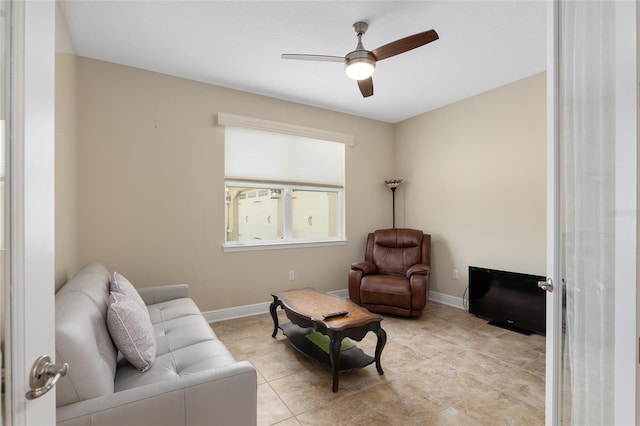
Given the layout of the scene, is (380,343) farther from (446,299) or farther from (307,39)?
(307,39)

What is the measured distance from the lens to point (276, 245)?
152 inches

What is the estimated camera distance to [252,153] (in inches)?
148

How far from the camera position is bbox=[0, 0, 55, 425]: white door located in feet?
1.96

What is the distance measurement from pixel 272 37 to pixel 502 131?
2754 mm

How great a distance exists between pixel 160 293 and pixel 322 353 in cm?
153

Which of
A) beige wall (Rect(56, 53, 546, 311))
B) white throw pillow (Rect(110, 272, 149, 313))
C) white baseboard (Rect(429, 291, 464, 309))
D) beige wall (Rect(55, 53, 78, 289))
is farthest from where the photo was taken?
white baseboard (Rect(429, 291, 464, 309))

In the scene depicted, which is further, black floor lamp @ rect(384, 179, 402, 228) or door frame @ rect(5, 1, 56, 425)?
black floor lamp @ rect(384, 179, 402, 228)

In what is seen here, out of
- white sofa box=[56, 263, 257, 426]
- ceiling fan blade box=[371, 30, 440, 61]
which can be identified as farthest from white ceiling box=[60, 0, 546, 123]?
white sofa box=[56, 263, 257, 426]

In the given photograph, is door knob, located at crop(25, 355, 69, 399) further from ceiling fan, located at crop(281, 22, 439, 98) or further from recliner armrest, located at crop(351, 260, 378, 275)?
recliner armrest, located at crop(351, 260, 378, 275)

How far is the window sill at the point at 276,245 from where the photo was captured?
141 inches

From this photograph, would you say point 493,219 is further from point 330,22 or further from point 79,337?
point 79,337

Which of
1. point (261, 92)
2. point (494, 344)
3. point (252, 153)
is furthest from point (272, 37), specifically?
point (494, 344)

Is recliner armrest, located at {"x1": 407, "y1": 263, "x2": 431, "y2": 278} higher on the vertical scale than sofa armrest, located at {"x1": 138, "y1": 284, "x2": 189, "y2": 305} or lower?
higher

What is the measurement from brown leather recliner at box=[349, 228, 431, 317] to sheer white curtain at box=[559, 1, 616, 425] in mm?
2352
